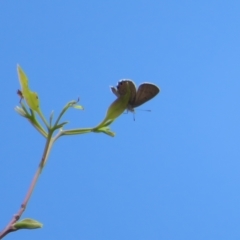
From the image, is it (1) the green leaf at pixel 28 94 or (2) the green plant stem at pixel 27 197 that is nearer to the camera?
(2) the green plant stem at pixel 27 197

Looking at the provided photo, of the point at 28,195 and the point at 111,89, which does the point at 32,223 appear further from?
the point at 111,89

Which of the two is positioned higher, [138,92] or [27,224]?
[138,92]

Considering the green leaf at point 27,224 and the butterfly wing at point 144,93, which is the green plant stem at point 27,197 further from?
the butterfly wing at point 144,93

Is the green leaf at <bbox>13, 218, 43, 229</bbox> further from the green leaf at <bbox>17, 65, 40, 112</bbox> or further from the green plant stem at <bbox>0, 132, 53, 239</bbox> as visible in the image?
the green leaf at <bbox>17, 65, 40, 112</bbox>

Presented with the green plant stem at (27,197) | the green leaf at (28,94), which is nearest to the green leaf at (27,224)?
the green plant stem at (27,197)

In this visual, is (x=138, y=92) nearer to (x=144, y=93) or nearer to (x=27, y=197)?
(x=144, y=93)

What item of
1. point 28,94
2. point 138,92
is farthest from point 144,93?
point 28,94

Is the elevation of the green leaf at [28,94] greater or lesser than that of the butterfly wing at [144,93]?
lesser
